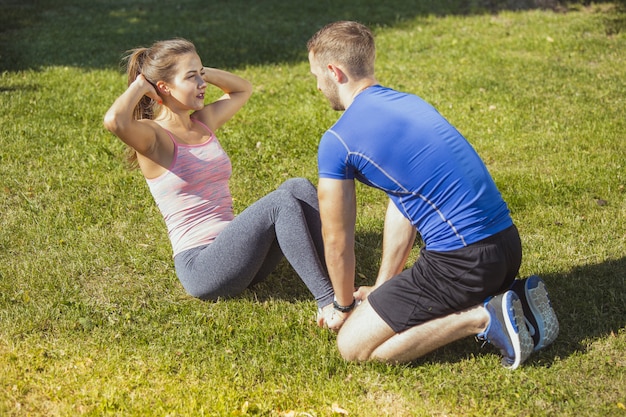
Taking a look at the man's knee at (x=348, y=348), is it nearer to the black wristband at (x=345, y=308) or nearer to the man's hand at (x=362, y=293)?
the black wristband at (x=345, y=308)

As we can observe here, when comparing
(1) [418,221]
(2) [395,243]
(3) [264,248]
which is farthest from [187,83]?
(1) [418,221]

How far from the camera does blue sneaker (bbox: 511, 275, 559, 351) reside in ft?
13.2

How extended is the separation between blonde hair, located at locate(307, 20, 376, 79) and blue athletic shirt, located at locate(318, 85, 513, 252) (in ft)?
0.47

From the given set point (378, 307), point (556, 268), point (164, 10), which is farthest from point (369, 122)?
point (164, 10)

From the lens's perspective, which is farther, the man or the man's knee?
the man's knee

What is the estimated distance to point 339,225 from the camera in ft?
12.9

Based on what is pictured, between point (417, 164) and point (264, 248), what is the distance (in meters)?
1.17

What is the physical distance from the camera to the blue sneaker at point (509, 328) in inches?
153

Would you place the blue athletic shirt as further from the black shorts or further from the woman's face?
the woman's face

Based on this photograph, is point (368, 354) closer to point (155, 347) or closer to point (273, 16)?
point (155, 347)

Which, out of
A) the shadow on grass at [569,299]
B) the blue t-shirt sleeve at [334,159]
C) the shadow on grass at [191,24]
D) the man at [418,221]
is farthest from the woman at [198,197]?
the shadow on grass at [191,24]

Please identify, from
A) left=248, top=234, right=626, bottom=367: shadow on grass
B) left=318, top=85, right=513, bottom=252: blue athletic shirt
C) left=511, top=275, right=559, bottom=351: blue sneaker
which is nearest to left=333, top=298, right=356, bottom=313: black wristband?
left=248, top=234, right=626, bottom=367: shadow on grass

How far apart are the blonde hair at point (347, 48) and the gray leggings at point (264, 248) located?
0.87m

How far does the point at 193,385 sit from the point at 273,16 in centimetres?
973
